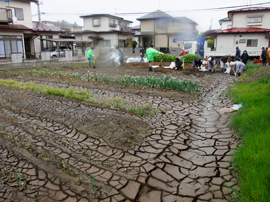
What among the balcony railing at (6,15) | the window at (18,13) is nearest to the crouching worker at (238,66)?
the balcony railing at (6,15)

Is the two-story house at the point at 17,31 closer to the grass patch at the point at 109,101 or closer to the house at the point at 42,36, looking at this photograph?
the house at the point at 42,36

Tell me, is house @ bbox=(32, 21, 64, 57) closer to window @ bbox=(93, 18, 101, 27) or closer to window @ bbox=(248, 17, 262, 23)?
window @ bbox=(93, 18, 101, 27)

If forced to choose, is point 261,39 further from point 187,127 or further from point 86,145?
point 86,145

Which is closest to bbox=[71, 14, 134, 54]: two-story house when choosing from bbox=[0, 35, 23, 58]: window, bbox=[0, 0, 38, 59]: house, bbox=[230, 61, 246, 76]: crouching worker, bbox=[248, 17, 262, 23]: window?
bbox=[0, 0, 38, 59]: house

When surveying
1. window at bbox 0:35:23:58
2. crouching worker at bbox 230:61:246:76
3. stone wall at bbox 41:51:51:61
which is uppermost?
window at bbox 0:35:23:58

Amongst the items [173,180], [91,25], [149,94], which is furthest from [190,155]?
[91,25]

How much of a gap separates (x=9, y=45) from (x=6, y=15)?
2.84 metres

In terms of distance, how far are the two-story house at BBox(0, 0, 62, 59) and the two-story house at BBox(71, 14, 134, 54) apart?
6.96m

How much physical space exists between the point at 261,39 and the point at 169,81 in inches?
840

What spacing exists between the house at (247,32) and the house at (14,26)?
20976mm

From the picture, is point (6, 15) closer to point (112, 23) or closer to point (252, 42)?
point (112, 23)

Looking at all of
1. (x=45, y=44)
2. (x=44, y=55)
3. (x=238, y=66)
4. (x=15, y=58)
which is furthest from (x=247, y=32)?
(x=45, y=44)

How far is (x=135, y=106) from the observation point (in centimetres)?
660

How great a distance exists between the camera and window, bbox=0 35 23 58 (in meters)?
21.2
